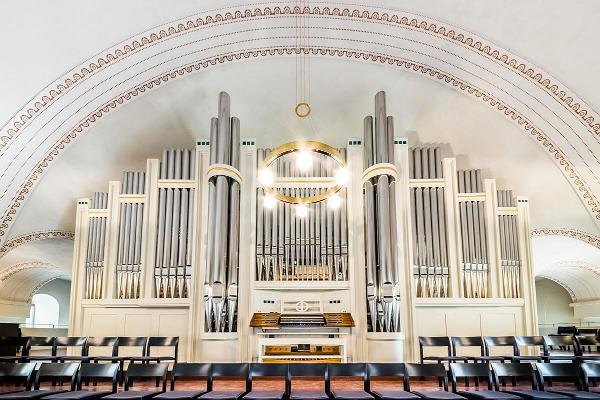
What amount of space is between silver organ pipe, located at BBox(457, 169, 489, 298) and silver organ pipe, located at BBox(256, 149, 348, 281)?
90.9 inches

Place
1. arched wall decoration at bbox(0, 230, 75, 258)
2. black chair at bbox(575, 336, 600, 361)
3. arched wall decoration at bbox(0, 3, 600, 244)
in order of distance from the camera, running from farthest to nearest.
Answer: arched wall decoration at bbox(0, 230, 75, 258) < arched wall decoration at bbox(0, 3, 600, 244) < black chair at bbox(575, 336, 600, 361)

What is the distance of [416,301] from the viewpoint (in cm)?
1111

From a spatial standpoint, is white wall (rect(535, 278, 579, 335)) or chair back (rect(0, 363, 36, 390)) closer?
chair back (rect(0, 363, 36, 390))

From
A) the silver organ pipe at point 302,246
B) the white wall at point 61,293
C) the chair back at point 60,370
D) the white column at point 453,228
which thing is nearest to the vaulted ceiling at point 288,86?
the white column at point 453,228

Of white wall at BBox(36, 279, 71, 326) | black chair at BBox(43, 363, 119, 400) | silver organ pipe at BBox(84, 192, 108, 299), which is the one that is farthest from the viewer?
white wall at BBox(36, 279, 71, 326)

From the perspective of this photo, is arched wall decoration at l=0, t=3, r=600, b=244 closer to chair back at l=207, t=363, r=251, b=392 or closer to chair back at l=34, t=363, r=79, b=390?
chair back at l=34, t=363, r=79, b=390

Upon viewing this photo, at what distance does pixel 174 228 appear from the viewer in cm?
1155

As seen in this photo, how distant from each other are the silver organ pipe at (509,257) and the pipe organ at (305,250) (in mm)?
20

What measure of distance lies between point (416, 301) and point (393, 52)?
4853 millimetres

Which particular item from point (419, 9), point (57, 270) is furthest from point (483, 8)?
point (57, 270)

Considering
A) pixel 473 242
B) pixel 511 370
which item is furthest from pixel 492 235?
pixel 511 370

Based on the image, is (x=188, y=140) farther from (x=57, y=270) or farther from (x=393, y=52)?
(x=57, y=270)

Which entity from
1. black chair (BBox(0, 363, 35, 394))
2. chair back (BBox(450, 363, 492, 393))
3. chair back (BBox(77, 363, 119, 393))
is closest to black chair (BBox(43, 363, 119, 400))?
chair back (BBox(77, 363, 119, 393))

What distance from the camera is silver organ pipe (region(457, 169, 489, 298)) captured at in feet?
37.0
